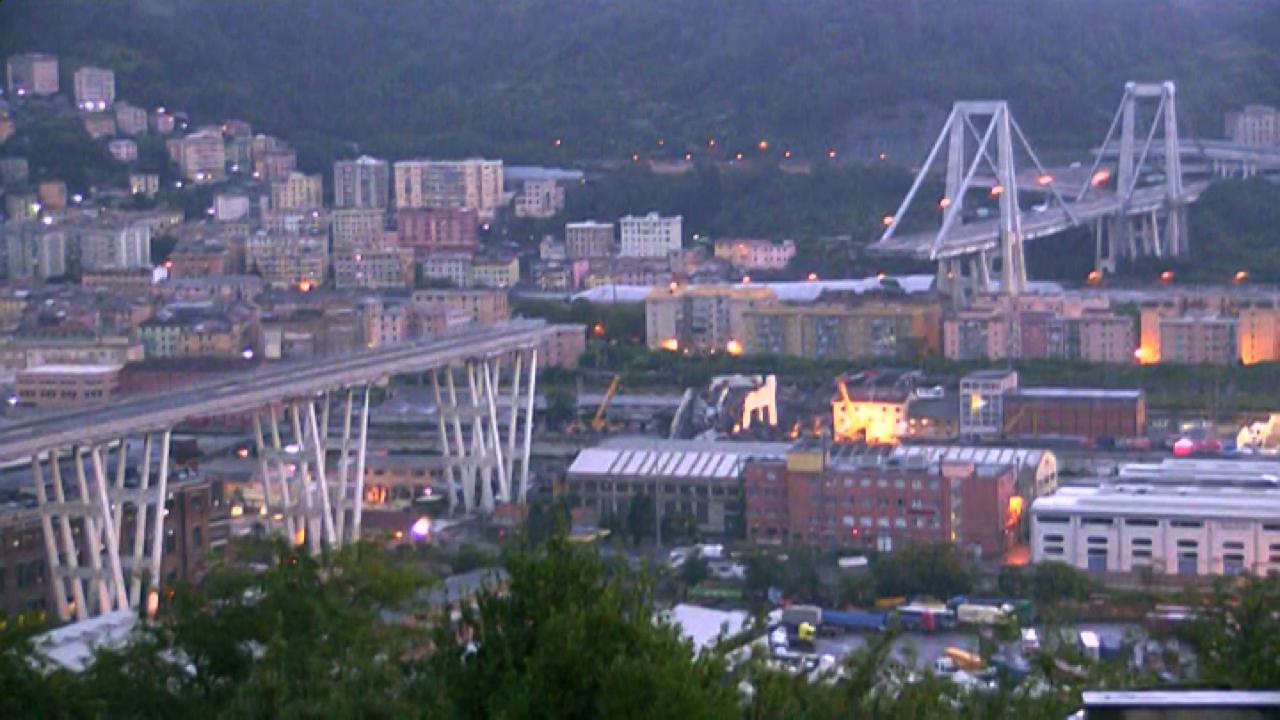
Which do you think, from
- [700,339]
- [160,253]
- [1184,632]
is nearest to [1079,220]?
[700,339]

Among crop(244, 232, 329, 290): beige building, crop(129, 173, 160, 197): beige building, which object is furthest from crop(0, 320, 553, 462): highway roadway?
crop(129, 173, 160, 197): beige building

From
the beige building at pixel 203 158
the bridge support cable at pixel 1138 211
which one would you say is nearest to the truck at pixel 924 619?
the bridge support cable at pixel 1138 211

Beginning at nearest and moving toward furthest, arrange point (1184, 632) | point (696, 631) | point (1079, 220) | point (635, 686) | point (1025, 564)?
point (635, 686) < point (1184, 632) < point (696, 631) < point (1025, 564) < point (1079, 220)

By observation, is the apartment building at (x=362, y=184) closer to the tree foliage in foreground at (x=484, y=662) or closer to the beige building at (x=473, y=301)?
the beige building at (x=473, y=301)

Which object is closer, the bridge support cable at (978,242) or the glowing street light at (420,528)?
the glowing street light at (420,528)

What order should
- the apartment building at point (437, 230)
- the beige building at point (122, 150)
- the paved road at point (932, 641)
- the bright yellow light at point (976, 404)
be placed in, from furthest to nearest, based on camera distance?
the beige building at point (122, 150)
the apartment building at point (437, 230)
the bright yellow light at point (976, 404)
the paved road at point (932, 641)

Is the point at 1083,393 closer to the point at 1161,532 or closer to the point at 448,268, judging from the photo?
the point at 1161,532

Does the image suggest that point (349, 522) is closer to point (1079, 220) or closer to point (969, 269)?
point (969, 269)
